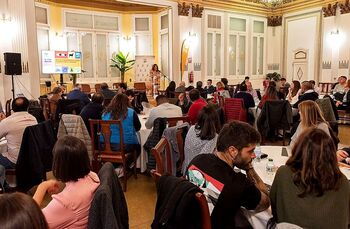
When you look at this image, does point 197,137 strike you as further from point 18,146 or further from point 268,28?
point 268,28

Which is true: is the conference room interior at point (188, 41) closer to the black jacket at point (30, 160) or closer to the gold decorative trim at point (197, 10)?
the gold decorative trim at point (197, 10)

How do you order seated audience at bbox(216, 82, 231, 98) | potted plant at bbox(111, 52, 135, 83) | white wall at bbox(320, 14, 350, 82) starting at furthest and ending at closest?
potted plant at bbox(111, 52, 135, 83), white wall at bbox(320, 14, 350, 82), seated audience at bbox(216, 82, 231, 98)

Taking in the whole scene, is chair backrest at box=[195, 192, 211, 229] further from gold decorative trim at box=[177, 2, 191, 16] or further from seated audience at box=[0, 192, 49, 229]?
gold decorative trim at box=[177, 2, 191, 16]

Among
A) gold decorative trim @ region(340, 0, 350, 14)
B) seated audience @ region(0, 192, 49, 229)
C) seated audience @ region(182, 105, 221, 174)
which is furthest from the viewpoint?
gold decorative trim @ region(340, 0, 350, 14)

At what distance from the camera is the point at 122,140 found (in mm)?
3957

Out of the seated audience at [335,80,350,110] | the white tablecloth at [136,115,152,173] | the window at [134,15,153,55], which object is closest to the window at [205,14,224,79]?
the window at [134,15,153,55]

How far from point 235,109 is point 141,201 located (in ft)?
11.2

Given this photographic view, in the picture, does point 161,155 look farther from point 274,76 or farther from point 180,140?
point 274,76

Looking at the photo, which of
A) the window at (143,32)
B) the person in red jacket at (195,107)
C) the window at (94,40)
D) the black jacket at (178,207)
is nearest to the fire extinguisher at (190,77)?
the window at (143,32)

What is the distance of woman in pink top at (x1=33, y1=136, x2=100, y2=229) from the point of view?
1624 mm

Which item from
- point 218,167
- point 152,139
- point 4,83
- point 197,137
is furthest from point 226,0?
point 218,167

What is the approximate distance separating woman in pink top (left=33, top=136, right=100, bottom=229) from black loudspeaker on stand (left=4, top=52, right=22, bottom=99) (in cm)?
624

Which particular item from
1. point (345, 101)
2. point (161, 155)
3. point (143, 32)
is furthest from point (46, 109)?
point (345, 101)

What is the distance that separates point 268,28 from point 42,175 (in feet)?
41.7
